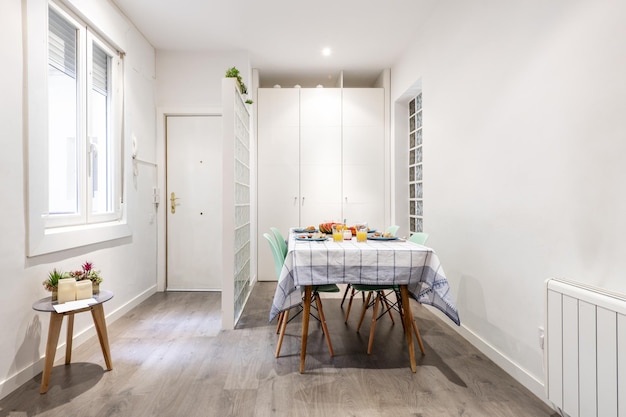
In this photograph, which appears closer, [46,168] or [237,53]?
[46,168]

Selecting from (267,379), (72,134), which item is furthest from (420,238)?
(72,134)

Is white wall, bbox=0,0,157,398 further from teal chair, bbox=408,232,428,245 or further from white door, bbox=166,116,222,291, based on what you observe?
teal chair, bbox=408,232,428,245

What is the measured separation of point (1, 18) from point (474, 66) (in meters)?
2.98

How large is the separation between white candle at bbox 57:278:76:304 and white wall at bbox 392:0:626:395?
8.64 feet

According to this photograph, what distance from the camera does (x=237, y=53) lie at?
427 cm

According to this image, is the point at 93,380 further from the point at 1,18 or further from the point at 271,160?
the point at 271,160

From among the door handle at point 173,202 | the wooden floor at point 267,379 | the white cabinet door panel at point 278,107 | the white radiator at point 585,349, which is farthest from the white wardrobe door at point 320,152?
the white radiator at point 585,349

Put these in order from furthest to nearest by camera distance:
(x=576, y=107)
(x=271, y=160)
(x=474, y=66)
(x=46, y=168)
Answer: (x=271, y=160) < (x=474, y=66) < (x=46, y=168) < (x=576, y=107)

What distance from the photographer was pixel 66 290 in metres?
2.01

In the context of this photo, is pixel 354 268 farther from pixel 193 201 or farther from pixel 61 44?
pixel 193 201

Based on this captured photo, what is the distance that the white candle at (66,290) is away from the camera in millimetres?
1996

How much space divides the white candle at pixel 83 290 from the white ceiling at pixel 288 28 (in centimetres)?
258

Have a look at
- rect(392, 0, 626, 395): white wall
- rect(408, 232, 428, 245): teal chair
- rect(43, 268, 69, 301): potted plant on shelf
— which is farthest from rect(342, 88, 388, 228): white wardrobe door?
rect(43, 268, 69, 301): potted plant on shelf

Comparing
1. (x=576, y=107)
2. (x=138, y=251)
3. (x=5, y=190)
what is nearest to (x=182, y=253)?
(x=138, y=251)
